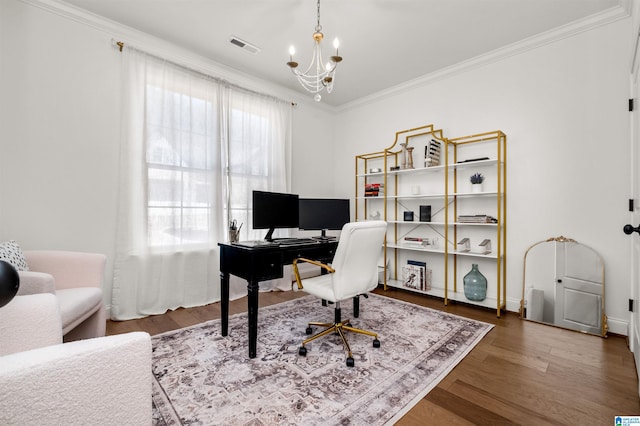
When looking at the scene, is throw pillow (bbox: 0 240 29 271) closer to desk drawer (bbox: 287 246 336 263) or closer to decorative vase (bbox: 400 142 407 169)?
desk drawer (bbox: 287 246 336 263)

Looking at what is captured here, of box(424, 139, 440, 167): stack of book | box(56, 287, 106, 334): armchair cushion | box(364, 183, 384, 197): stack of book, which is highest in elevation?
box(424, 139, 440, 167): stack of book

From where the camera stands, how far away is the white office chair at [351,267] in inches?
81.7

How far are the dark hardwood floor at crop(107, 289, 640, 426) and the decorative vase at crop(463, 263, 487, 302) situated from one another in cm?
53

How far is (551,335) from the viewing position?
2.53 meters

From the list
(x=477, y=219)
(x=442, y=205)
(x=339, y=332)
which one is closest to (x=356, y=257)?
(x=339, y=332)

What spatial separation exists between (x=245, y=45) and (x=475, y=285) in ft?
12.2

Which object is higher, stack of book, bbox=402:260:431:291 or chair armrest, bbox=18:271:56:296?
chair armrest, bbox=18:271:56:296

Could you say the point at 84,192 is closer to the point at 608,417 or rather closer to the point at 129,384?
the point at 129,384

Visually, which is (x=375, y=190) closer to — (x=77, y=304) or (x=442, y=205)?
(x=442, y=205)

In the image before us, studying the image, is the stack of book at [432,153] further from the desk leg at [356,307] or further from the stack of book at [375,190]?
the desk leg at [356,307]

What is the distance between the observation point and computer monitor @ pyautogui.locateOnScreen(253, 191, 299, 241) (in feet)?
8.85

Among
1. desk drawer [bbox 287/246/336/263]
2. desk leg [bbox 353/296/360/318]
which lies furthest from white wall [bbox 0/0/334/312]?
desk leg [bbox 353/296/360/318]

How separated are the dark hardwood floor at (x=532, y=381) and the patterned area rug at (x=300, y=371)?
12 cm

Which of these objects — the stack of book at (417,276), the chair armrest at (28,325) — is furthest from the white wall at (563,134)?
the chair armrest at (28,325)
